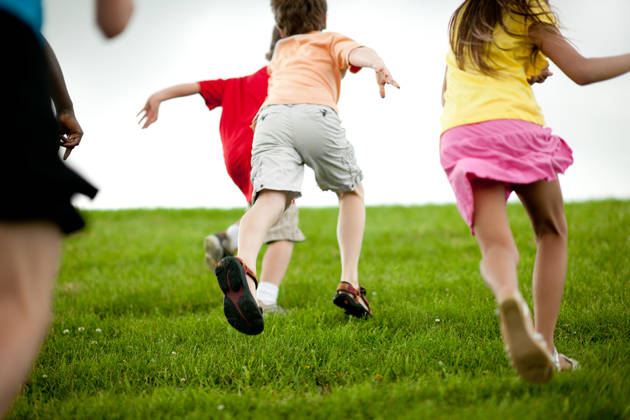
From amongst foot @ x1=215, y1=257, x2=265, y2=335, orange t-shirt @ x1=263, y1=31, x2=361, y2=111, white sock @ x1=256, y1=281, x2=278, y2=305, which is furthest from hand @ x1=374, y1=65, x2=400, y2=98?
white sock @ x1=256, y1=281, x2=278, y2=305

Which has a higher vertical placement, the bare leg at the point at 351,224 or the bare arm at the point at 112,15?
the bare arm at the point at 112,15

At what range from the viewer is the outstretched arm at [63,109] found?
7.33 ft

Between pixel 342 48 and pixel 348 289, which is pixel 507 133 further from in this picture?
pixel 348 289

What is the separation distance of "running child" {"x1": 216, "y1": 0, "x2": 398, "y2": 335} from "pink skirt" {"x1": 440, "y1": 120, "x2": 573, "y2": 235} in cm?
68

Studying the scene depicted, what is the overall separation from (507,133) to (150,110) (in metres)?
2.35

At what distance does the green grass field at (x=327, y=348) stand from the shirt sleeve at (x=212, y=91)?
159 centimetres

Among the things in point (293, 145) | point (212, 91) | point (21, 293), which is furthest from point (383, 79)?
point (21, 293)

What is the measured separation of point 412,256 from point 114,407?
4.62 m

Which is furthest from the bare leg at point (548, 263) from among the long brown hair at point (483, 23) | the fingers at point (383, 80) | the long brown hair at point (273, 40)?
the long brown hair at point (273, 40)

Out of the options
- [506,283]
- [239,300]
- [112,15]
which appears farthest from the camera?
[239,300]

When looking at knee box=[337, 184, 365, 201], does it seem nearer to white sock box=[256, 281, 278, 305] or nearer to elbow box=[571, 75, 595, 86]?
white sock box=[256, 281, 278, 305]

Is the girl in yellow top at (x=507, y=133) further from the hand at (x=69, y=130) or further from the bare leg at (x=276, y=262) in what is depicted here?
the bare leg at (x=276, y=262)

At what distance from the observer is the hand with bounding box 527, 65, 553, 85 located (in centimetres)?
254

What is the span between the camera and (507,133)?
7.41 feet
